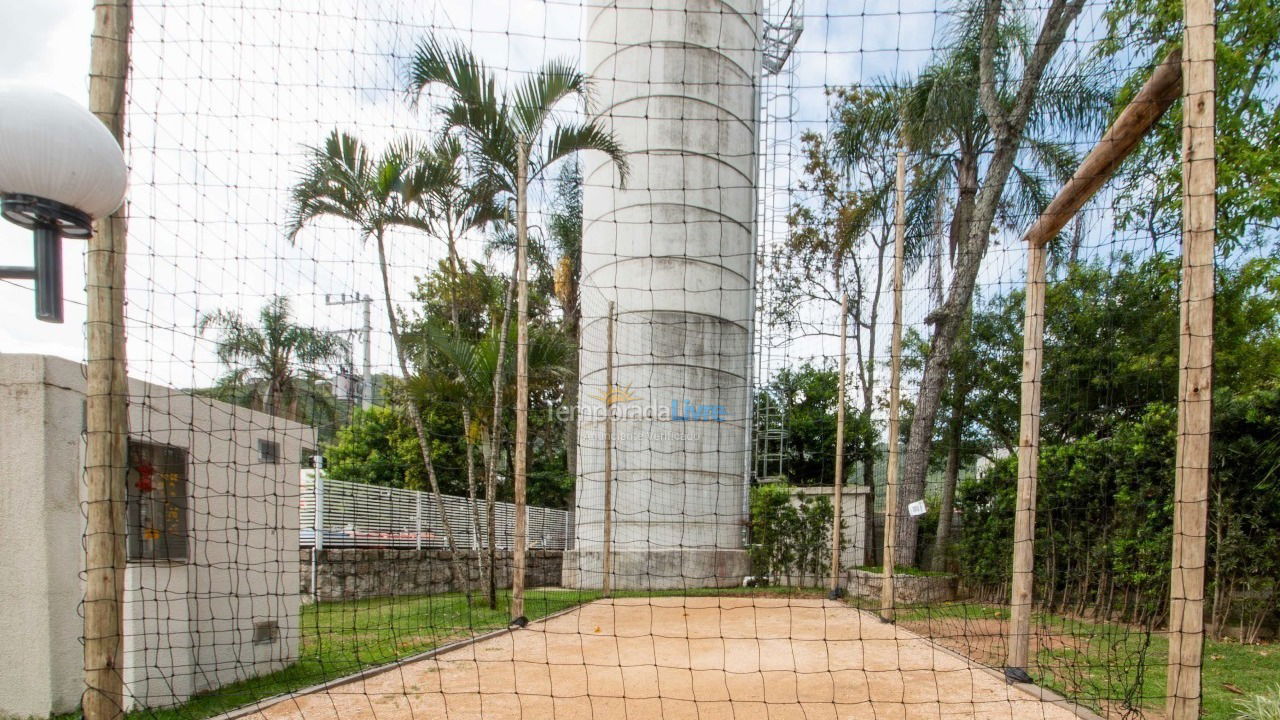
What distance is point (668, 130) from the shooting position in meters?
9.77

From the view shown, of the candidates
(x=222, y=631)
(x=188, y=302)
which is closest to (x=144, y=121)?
(x=188, y=302)

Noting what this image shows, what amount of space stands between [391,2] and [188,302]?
5.98ft

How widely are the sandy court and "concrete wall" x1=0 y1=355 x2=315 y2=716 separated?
560 millimetres

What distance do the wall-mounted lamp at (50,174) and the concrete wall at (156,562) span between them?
1.74 meters

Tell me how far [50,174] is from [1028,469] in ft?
12.4

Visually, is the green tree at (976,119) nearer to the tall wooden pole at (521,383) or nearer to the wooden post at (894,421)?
the wooden post at (894,421)

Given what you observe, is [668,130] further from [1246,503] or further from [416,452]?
[416,452]

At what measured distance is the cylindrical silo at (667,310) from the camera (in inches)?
371

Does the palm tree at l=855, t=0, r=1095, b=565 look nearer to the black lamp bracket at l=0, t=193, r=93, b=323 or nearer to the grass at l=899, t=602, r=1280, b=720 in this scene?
the grass at l=899, t=602, r=1280, b=720

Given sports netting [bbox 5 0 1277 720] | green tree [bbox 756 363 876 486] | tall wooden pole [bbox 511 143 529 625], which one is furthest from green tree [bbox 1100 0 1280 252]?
green tree [bbox 756 363 876 486]

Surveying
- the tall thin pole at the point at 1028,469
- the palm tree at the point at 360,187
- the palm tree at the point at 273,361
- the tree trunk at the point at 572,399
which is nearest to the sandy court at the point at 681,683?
the tall thin pole at the point at 1028,469

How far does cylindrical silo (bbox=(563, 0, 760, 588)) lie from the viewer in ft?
30.9

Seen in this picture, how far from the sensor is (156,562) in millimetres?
3160

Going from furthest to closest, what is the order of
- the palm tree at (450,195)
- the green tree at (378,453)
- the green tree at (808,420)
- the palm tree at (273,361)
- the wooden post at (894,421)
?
the green tree at (378,453) → the palm tree at (273,361) → the green tree at (808,420) → the palm tree at (450,195) → the wooden post at (894,421)
